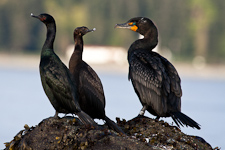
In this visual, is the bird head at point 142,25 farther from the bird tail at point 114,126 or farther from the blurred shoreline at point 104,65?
the blurred shoreline at point 104,65

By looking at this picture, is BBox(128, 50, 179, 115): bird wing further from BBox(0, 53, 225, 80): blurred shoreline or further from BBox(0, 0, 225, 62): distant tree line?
BBox(0, 0, 225, 62): distant tree line

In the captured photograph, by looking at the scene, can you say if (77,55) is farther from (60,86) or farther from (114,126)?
(114,126)

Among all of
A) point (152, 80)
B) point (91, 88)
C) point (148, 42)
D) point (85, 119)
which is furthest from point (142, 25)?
point (85, 119)

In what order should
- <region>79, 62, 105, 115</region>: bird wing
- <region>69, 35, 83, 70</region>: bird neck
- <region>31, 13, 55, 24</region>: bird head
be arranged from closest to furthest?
1. <region>31, 13, 55, 24</region>: bird head
2. <region>79, 62, 105, 115</region>: bird wing
3. <region>69, 35, 83, 70</region>: bird neck

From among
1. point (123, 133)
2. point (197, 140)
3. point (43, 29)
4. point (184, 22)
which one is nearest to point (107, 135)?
point (123, 133)

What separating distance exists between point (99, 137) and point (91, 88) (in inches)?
43.4

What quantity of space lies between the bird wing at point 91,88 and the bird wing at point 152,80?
1.05 metres

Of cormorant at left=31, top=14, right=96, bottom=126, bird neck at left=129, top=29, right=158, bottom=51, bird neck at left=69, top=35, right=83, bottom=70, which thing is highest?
bird neck at left=129, top=29, right=158, bottom=51

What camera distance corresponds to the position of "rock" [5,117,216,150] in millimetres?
6969

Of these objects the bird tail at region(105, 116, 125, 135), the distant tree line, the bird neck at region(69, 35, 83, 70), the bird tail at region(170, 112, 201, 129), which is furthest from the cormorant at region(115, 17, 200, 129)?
the distant tree line

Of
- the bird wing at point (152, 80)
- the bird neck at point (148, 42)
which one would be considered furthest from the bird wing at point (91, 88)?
the bird neck at point (148, 42)

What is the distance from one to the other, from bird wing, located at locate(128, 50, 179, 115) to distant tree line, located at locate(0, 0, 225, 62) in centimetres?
6387

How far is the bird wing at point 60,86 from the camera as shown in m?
7.34

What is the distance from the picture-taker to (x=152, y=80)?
28.4 feet
